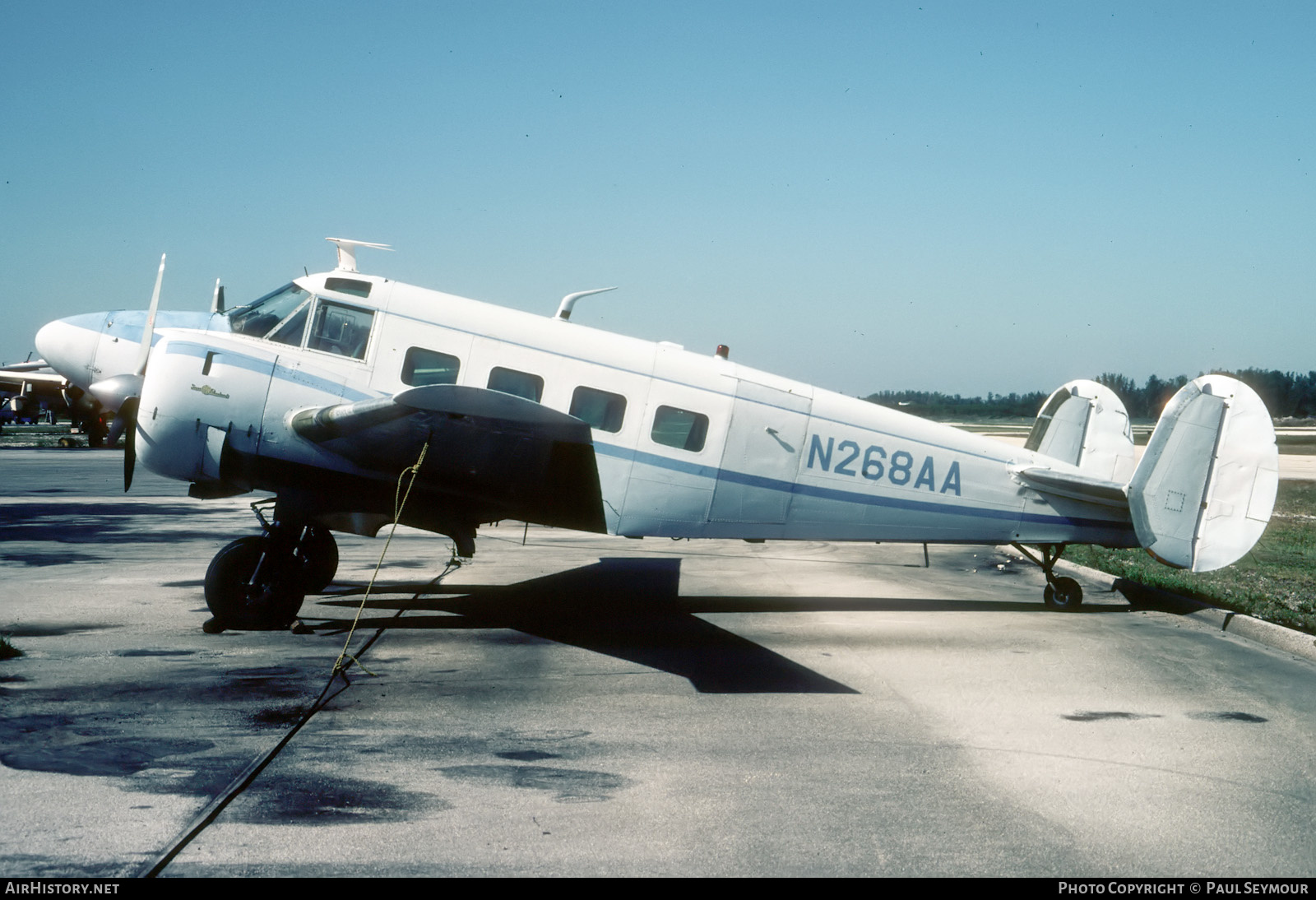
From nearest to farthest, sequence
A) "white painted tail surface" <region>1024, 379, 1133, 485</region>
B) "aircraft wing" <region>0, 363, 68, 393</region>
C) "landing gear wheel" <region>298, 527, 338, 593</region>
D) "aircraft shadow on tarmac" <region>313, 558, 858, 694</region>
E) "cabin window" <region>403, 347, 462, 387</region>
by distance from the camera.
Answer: "aircraft shadow on tarmac" <region>313, 558, 858, 694</region> < "cabin window" <region>403, 347, 462, 387</region> < "landing gear wheel" <region>298, 527, 338, 593</region> < "white painted tail surface" <region>1024, 379, 1133, 485</region> < "aircraft wing" <region>0, 363, 68, 393</region>

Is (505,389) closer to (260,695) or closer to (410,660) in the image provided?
(410,660)

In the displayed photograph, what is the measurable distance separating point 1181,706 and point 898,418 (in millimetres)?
4378

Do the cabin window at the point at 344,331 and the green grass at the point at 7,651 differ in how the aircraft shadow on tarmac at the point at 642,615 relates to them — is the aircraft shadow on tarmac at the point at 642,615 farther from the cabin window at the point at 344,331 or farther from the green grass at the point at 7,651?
the cabin window at the point at 344,331

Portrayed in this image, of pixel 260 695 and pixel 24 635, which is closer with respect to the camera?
pixel 260 695

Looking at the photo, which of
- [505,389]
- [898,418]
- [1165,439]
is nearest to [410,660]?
[505,389]

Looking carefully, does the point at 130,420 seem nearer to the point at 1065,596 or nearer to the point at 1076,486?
the point at 1076,486

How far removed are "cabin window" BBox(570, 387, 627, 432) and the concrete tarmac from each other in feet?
7.04

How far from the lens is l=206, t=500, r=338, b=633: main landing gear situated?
870 centimetres

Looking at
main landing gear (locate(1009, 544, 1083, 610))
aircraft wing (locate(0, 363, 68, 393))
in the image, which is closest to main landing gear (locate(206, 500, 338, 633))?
main landing gear (locate(1009, 544, 1083, 610))

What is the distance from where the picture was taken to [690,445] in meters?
9.38

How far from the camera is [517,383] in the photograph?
355 inches

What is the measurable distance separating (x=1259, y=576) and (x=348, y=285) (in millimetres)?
12893

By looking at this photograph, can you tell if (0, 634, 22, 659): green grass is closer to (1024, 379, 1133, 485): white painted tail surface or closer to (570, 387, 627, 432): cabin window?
(570, 387, 627, 432): cabin window

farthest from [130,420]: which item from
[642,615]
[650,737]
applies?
[650,737]
